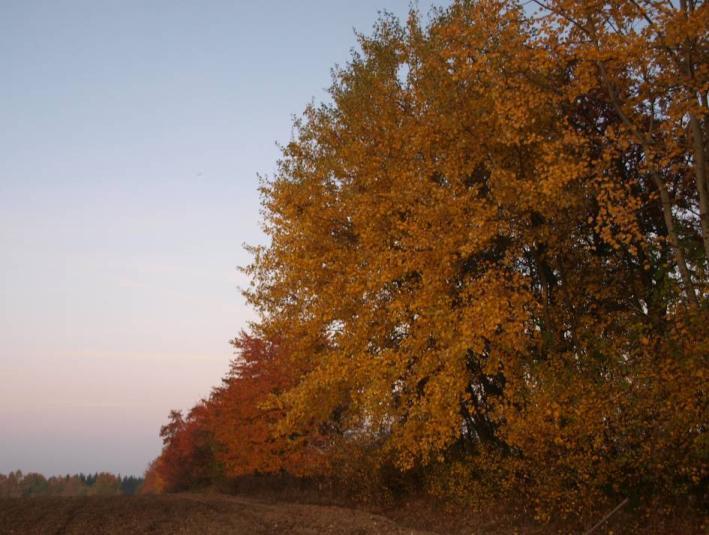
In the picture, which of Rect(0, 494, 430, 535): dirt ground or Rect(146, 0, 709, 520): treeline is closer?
Rect(146, 0, 709, 520): treeline

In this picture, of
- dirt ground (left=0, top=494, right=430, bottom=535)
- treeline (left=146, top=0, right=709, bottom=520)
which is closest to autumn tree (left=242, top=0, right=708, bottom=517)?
treeline (left=146, top=0, right=709, bottom=520)

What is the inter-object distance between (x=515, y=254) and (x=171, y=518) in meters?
12.2

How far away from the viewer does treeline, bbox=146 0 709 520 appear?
1185 centimetres

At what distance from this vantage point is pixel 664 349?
461 inches

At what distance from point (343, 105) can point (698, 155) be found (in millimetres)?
10612

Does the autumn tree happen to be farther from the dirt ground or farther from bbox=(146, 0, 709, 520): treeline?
the dirt ground

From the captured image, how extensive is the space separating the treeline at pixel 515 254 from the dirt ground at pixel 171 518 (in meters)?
2.74

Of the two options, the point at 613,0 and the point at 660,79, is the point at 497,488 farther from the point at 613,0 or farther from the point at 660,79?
the point at 613,0

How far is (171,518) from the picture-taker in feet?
56.9

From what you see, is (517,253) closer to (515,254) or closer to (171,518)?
(515,254)

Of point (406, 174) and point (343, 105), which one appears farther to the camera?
point (343, 105)

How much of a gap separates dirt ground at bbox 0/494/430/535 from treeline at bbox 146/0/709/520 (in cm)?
274

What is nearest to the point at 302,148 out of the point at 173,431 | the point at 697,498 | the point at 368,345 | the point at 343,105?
the point at 343,105

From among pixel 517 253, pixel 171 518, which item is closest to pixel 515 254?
pixel 517 253
